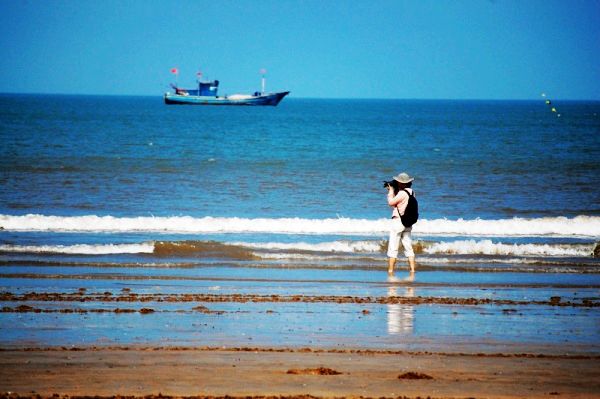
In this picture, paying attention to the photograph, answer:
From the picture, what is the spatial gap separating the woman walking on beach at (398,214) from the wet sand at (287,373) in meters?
5.87

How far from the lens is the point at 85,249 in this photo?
15922 mm

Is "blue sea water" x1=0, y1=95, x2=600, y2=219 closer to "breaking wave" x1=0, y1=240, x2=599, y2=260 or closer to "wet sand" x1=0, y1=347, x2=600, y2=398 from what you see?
"breaking wave" x1=0, y1=240, x2=599, y2=260

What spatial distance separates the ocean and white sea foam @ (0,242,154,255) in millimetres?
36

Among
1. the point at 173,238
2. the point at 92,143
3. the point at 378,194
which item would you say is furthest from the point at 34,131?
the point at 173,238

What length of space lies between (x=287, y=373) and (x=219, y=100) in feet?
487

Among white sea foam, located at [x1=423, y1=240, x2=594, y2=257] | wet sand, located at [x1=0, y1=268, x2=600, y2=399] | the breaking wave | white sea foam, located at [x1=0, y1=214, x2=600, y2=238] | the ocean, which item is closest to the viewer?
wet sand, located at [x1=0, y1=268, x2=600, y2=399]

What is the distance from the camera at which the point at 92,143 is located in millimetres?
49719

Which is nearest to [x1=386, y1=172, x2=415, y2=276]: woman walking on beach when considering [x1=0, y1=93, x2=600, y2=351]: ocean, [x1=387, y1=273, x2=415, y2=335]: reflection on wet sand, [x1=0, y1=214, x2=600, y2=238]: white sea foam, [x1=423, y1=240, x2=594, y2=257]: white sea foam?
[x1=0, y1=93, x2=600, y2=351]: ocean

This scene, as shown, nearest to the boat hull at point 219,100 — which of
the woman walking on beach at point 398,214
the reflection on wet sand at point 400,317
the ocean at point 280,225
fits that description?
the ocean at point 280,225

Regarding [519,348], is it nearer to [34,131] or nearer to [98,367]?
[98,367]

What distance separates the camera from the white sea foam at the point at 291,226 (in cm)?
1998

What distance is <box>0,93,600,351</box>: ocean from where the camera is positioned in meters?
12.3

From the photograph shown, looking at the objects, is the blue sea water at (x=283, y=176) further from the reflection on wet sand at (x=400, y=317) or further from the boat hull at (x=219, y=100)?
the boat hull at (x=219, y=100)

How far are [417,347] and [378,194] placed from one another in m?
19.7
